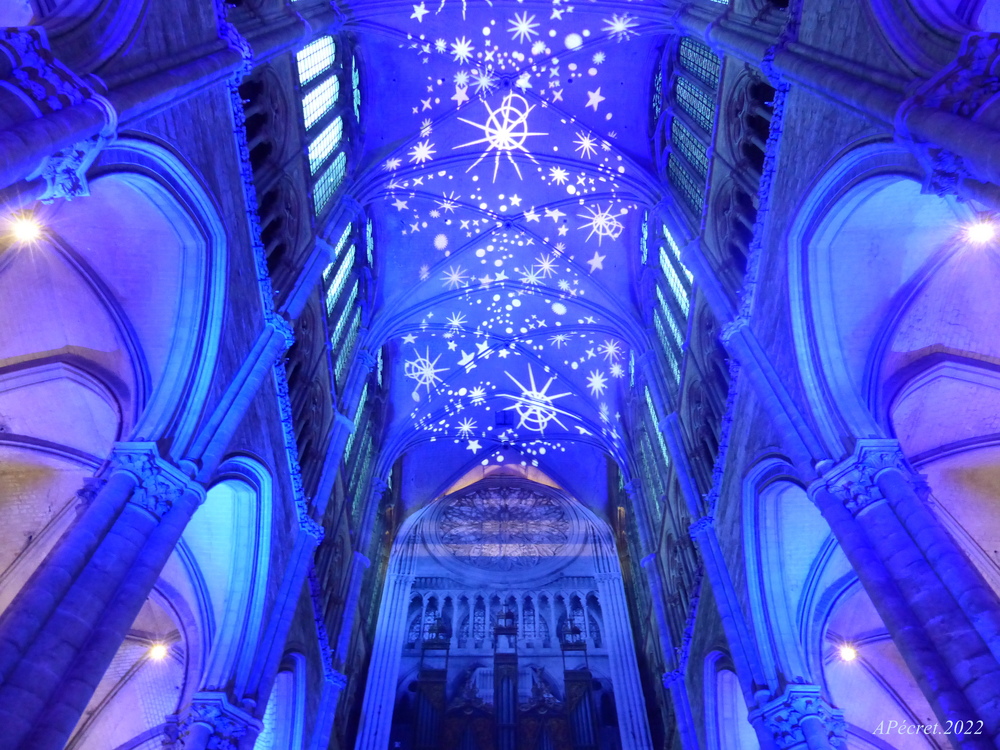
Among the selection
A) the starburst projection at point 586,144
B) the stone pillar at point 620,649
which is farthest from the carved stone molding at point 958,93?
the stone pillar at point 620,649

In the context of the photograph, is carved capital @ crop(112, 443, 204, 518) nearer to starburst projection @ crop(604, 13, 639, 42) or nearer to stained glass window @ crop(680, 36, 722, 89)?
stained glass window @ crop(680, 36, 722, 89)

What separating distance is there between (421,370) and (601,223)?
7.09m

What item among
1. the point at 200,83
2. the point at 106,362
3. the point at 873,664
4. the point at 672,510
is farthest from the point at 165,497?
the point at 873,664

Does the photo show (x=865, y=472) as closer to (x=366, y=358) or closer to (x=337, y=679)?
(x=337, y=679)

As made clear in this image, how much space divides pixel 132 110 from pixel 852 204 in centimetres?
799

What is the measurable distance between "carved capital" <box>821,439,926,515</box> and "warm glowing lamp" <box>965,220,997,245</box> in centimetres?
274

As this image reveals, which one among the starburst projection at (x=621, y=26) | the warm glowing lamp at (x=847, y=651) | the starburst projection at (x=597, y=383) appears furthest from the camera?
the starburst projection at (x=597, y=383)

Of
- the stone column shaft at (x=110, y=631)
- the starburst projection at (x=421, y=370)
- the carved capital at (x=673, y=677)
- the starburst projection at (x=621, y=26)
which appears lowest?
the stone column shaft at (x=110, y=631)

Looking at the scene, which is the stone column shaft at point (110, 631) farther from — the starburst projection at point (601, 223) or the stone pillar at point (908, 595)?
the starburst projection at point (601, 223)

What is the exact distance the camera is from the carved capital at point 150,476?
7367mm

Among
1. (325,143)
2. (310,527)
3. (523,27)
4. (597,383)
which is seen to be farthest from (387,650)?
(523,27)

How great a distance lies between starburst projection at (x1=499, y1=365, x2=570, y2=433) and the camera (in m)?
22.9

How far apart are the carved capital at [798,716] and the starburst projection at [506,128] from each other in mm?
13756

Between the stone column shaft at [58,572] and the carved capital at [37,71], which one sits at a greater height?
the carved capital at [37,71]
